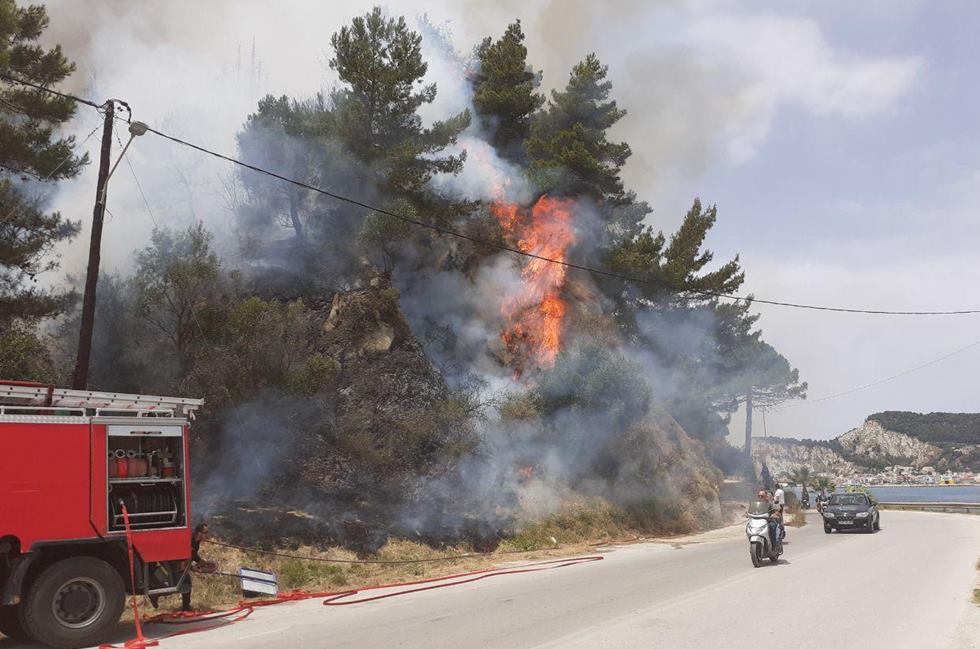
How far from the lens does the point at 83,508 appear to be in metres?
9.00

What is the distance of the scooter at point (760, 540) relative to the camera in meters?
15.1

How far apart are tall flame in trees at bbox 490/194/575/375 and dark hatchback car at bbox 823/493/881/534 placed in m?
11.8

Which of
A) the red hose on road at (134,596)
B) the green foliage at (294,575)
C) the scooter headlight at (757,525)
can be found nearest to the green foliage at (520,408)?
the green foliage at (294,575)

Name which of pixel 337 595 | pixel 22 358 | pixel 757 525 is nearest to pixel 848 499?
pixel 757 525

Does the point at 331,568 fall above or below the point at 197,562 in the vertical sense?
below

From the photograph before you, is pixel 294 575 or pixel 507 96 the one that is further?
pixel 507 96

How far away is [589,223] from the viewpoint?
3856cm

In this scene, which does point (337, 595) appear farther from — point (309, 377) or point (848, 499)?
point (848, 499)

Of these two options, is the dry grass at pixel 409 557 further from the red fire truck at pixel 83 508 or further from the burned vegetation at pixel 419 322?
the red fire truck at pixel 83 508

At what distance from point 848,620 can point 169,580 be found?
9071 millimetres

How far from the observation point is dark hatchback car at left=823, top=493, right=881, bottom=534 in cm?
2453

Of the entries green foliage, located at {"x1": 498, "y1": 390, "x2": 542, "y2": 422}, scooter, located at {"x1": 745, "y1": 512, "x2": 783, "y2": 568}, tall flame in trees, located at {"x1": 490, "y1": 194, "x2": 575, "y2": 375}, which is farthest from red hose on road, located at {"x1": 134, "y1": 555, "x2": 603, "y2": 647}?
tall flame in trees, located at {"x1": 490, "y1": 194, "x2": 575, "y2": 375}

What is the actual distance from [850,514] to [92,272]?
24.1m

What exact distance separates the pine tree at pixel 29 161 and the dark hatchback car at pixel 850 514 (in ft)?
83.8
